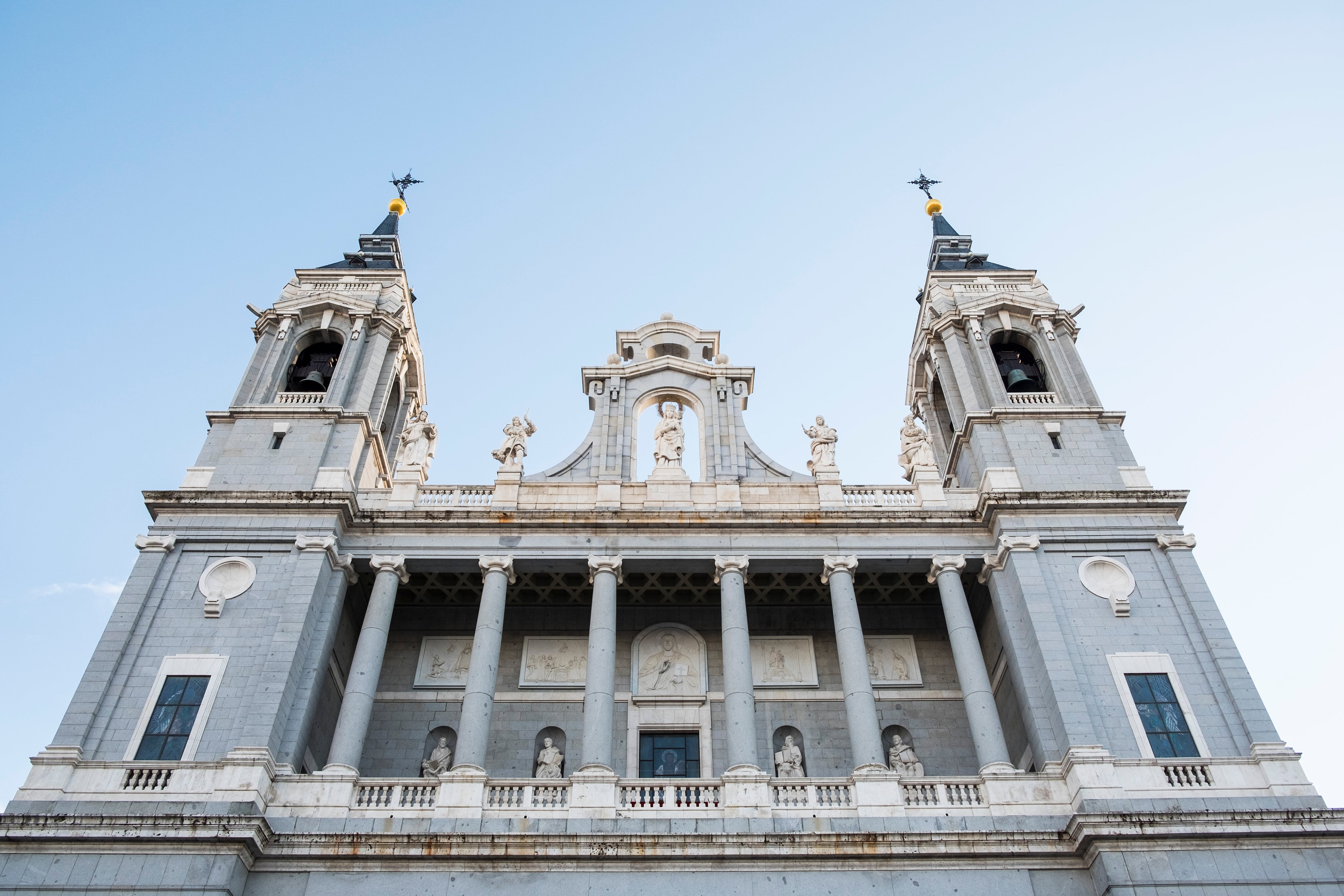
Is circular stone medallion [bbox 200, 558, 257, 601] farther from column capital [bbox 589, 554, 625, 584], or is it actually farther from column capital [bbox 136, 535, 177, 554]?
column capital [bbox 589, 554, 625, 584]

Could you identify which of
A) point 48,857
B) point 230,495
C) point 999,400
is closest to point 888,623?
point 999,400

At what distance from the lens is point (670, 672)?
26.0 meters

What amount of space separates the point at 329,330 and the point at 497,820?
54.0 ft

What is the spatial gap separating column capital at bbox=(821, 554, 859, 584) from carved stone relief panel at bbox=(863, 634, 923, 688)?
2102mm

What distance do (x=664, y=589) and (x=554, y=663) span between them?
129 inches

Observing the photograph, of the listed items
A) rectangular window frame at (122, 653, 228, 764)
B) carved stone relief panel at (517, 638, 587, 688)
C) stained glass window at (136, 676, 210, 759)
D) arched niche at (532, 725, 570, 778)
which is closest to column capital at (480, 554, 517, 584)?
carved stone relief panel at (517, 638, 587, 688)

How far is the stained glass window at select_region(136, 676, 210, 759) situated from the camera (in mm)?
20781

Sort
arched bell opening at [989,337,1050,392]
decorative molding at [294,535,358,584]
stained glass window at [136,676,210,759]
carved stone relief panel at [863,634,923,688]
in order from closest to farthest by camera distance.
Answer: stained glass window at [136,676,210,759], decorative molding at [294,535,358,584], carved stone relief panel at [863,634,923,688], arched bell opening at [989,337,1050,392]

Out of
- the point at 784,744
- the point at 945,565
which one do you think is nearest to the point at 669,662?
the point at 784,744

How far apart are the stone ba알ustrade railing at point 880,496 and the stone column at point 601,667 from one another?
244 inches

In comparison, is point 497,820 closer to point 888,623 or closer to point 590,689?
point 590,689

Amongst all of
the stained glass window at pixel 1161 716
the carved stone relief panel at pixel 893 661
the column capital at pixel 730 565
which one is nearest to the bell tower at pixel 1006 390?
the carved stone relief panel at pixel 893 661

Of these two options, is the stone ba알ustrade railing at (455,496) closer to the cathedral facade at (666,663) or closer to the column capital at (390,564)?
the cathedral facade at (666,663)

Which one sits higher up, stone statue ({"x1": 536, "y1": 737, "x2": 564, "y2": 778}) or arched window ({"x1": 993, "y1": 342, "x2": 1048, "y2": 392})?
arched window ({"x1": 993, "y1": 342, "x2": 1048, "y2": 392})
